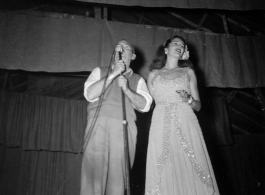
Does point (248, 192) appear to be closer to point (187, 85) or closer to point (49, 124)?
point (49, 124)

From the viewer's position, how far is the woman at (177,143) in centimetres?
183

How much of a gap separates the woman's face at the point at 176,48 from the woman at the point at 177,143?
0.17 metres

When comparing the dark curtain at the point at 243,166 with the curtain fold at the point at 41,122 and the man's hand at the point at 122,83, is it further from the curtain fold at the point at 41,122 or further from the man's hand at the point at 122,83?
the man's hand at the point at 122,83

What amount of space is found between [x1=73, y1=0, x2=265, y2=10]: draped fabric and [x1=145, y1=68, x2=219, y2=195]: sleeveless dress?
68.7 inches

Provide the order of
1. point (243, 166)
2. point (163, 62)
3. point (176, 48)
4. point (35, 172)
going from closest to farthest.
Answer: point (176, 48)
point (163, 62)
point (35, 172)
point (243, 166)

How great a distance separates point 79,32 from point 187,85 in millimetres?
2017

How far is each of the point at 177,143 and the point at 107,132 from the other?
0.60 meters

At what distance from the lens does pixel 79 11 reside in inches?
245

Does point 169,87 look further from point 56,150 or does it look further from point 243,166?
point 243,166

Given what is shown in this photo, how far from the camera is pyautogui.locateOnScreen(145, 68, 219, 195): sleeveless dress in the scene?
1819mm

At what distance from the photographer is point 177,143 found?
6.48 feet

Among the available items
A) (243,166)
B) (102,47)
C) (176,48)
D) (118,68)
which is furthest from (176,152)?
(243,166)

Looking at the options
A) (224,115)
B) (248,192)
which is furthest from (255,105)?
(248,192)

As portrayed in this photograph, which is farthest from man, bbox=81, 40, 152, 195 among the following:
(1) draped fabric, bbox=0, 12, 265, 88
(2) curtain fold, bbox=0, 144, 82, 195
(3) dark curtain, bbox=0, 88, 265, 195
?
(2) curtain fold, bbox=0, 144, 82, 195
